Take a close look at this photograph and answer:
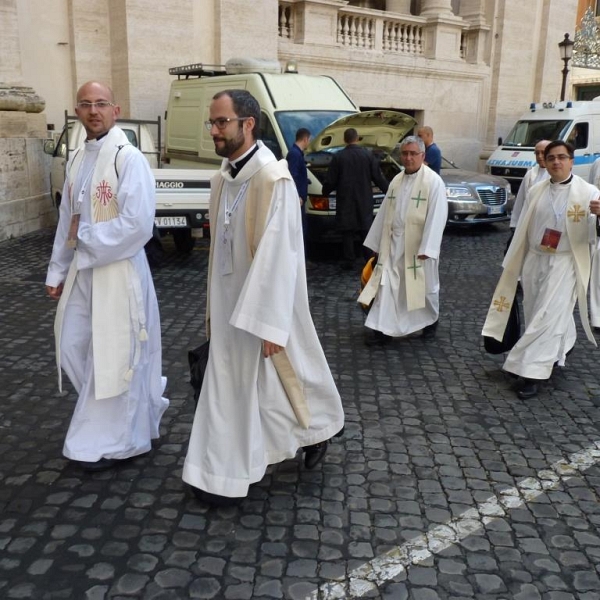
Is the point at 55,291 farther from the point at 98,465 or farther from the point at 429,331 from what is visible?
the point at 429,331

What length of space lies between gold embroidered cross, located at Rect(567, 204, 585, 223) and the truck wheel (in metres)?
6.55

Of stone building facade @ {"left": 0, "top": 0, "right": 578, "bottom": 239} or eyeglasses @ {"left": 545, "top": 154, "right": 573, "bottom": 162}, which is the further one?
stone building facade @ {"left": 0, "top": 0, "right": 578, "bottom": 239}

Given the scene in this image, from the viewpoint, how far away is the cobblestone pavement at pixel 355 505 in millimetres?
3031

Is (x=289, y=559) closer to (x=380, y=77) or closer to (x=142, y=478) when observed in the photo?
(x=142, y=478)

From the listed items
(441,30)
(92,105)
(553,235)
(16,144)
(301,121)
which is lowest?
(553,235)

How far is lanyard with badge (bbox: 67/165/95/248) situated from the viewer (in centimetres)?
381

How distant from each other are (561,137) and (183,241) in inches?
A: 397

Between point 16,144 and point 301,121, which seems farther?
point 16,144

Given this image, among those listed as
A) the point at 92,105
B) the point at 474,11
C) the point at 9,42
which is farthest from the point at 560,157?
the point at 474,11

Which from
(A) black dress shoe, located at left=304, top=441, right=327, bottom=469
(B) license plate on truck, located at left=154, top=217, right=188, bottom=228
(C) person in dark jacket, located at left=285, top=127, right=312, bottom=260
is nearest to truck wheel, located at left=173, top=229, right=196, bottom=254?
(B) license plate on truck, located at left=154, top=217, right=188, bottom=228

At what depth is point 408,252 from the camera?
20.7 ft

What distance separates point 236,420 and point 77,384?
1081mm

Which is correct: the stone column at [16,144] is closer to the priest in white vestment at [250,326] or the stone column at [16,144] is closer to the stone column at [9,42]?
the stone column at [9,42]

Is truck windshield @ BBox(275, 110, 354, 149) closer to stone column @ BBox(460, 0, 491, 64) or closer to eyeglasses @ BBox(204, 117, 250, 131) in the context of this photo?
eyeglasses @ BBox(204, 117, 250, 131)
